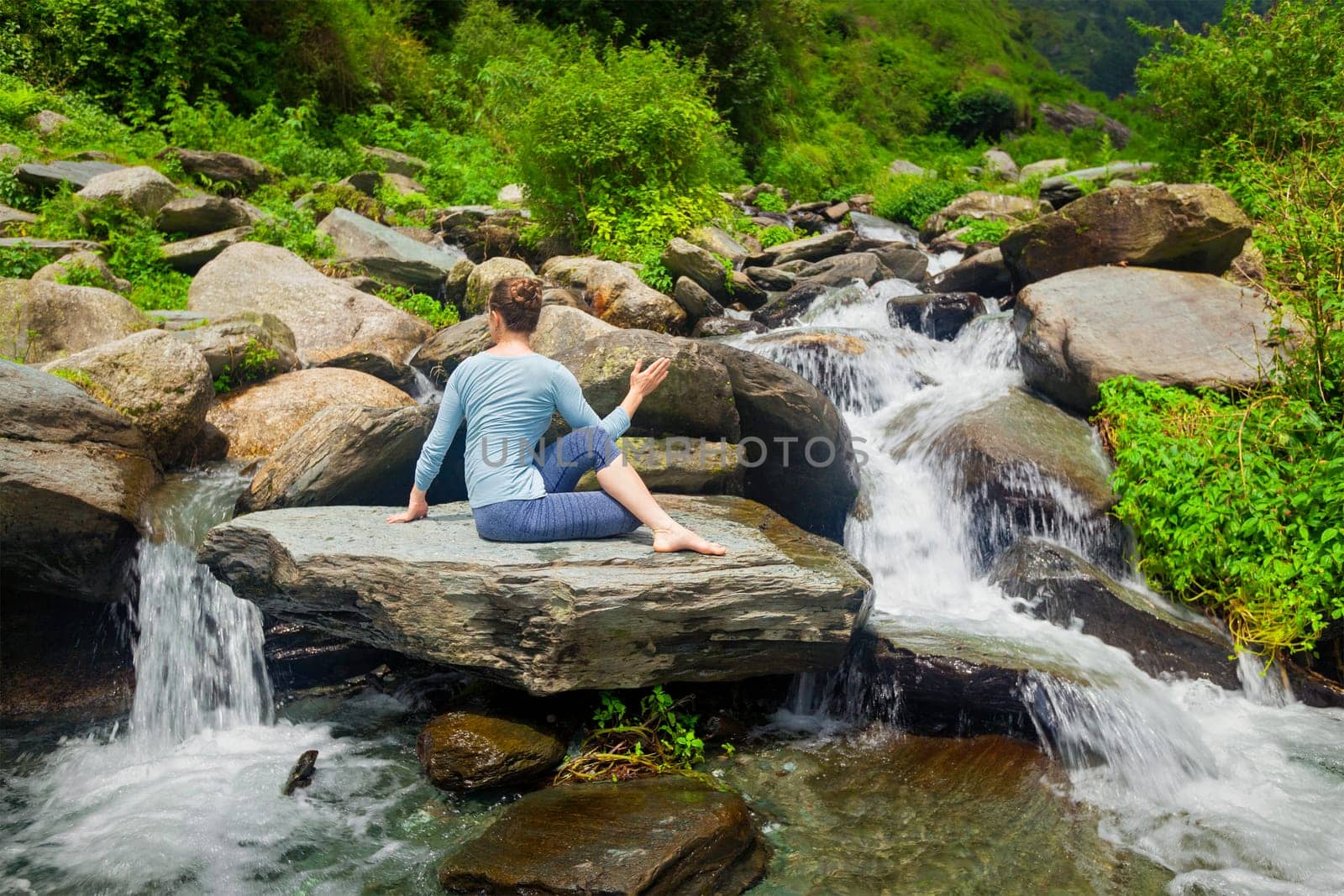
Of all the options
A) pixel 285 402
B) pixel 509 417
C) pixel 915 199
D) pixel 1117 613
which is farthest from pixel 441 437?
pixel 915 199

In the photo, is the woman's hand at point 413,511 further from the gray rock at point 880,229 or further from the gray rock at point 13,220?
the gray rock at point 880,229

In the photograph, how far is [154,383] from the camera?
270 inches

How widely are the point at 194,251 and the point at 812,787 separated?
9.77 metres

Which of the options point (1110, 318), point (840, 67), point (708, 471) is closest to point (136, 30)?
point (708, 471)

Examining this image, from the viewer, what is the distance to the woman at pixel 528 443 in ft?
15.4

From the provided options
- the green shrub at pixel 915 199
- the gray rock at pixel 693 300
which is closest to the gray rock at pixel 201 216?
the gray rock at pixel 693 300

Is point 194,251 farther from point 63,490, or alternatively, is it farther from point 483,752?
point 483,752

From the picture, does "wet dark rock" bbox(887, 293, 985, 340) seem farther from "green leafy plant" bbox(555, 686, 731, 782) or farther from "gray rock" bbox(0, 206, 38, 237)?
"gray rock" bbox(0, 206, 38, 237)

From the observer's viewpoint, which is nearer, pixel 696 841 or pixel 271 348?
pixel 696 841

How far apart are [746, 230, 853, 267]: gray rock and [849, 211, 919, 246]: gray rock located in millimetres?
→ 2441

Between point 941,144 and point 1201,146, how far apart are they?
65.2 feet

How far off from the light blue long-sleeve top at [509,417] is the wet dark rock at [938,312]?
7225 millimetres

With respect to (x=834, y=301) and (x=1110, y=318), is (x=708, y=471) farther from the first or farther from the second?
(x=834, y=301)

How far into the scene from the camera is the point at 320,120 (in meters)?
18.3
